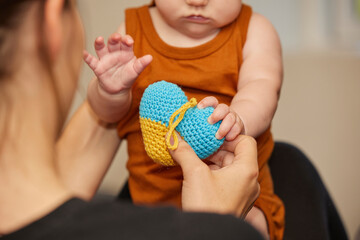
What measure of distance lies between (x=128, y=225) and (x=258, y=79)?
33cm

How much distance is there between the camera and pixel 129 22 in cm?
70

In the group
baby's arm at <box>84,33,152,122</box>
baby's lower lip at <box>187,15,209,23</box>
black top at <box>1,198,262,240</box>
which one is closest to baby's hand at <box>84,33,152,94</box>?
baby's arm at <box>84,33,152,122</box>

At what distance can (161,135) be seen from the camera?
539 millimetres

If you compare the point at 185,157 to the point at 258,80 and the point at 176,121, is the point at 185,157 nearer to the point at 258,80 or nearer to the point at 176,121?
the point at 176,121

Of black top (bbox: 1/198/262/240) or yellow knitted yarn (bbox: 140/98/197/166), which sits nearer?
black top (bbox: 1/198/262/240)

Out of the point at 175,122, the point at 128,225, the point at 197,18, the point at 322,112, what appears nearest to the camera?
the point at 128,225

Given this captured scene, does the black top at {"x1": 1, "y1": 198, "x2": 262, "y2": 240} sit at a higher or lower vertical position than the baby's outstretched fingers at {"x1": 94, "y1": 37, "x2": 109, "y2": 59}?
lower

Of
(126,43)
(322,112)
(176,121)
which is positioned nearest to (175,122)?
(176,121)

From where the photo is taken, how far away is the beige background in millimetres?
1242

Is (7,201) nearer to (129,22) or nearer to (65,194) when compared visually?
(65,194)

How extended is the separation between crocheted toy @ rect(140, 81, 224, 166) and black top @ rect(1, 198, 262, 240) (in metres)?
0.12

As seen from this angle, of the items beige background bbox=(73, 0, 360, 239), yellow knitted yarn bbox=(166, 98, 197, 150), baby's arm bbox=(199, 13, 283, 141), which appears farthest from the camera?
beige background bbox=(73, 0, 360, 239)

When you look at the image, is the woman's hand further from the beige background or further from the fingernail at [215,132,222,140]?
the beige background

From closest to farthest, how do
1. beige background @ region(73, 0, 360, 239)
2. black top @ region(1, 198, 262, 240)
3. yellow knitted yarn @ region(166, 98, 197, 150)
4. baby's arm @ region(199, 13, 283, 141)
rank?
black top @ region(1, 198, 262, 240), yellow knitted yarn @ region(166, 98, 197, 150), baby's arm @ region(199, 13, 283, 141), beige background @ region(73, 0, 360, 239)
